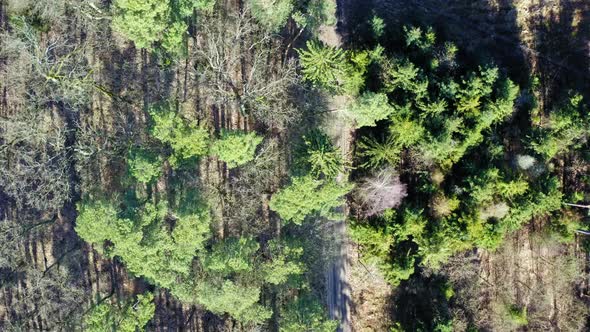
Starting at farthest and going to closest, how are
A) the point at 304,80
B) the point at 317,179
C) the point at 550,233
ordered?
the point at 550,233 → the point at 304,80 → the point at 317,179

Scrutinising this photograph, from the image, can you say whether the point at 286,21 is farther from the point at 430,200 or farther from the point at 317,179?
the point at 430,200

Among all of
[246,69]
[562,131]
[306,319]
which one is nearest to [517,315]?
[562,131]

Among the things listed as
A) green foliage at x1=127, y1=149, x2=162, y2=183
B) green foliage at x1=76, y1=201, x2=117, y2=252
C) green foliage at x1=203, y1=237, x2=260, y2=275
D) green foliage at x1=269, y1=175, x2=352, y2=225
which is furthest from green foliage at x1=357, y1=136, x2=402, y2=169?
green foliage at x1=76, y1=201, x2=117, y2=252

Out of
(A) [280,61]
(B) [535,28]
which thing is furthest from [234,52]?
(B) [535,28]

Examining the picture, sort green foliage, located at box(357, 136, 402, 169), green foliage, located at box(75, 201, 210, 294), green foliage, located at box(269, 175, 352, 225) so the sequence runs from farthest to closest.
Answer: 1. green foliage, located at box(357, 136, 402, 169)
2. green foliage, located at box(269, 175, 352, 225)
3. green foliage, located at box(75, 201, 210, 294)

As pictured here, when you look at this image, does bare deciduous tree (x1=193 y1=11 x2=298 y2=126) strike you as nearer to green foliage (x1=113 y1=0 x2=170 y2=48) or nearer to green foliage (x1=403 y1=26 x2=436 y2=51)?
green foliage (x1=113 y1=0 x2=170 y2=48)

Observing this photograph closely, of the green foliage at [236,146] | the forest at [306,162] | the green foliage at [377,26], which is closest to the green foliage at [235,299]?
the forest at [306,162]

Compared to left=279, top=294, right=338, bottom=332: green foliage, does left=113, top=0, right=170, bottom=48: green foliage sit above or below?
above
